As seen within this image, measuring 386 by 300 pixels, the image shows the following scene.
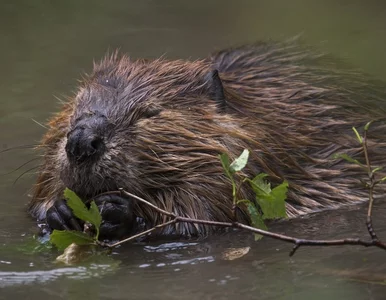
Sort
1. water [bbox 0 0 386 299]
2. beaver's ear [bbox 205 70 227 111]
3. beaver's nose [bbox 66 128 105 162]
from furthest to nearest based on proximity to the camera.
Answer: beaver's ear [bbox 205 70 227 111] < beaver's nose [bbox 66 128 105 162] < water [bbox 0 0 386 299]

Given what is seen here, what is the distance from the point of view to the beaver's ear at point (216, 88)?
4.48 metres

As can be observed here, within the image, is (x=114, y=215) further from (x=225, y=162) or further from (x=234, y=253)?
(x=225, y=162)

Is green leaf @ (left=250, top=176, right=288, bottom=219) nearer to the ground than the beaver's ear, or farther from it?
nearer to the ground

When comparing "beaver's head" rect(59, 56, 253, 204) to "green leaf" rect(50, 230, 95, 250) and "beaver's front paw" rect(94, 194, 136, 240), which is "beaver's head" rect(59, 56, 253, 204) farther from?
"green leaf" rect(50, 230, 95, 250)

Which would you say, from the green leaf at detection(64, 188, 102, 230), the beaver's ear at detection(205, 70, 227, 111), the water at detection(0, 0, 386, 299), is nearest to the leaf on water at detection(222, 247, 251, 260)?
the water at detection(0, 0, 386, 299)

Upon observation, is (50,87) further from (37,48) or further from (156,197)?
(156,197)

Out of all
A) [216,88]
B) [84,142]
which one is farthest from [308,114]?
[84,142]

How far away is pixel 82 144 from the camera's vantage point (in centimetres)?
397

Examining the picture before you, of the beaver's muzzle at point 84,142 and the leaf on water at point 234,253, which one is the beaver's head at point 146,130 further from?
the leaf on water at point 234,253

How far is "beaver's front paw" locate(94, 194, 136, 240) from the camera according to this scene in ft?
13.1

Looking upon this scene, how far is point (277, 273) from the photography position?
3482 millimetres

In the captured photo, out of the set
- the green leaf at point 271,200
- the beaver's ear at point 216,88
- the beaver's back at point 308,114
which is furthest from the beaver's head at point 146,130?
the green leaf at point 271,200

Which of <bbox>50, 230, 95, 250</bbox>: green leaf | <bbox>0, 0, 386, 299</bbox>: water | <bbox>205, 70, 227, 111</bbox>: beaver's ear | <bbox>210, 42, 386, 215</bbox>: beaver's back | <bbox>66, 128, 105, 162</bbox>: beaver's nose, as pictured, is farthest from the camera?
<bbox>210, 42, 386, 215</bbox>: beaver's back

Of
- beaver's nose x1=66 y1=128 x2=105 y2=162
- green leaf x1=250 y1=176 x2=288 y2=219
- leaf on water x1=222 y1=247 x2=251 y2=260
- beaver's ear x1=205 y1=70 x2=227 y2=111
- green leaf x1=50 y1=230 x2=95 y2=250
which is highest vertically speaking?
beaver's ear x1=205 y1=70 x2=227 y2=111
